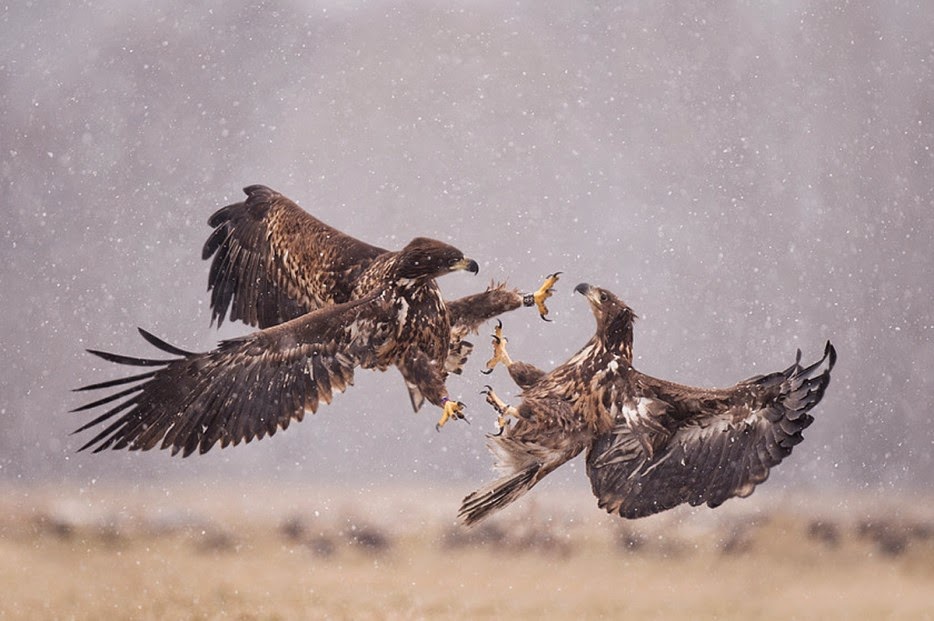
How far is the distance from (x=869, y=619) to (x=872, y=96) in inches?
112

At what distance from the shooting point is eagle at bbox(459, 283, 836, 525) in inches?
139

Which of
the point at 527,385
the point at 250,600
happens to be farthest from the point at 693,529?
the point at 527,385

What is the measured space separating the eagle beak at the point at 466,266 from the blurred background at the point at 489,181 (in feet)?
7.56

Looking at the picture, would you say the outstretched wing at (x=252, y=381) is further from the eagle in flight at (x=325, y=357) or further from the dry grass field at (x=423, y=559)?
the dry grass field at (x=423, y=559)

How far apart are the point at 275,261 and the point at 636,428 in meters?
1.43

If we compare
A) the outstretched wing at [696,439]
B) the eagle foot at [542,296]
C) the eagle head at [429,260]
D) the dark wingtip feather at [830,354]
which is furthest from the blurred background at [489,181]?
the dark wingtip feather at [830,354]

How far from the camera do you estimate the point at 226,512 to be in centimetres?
649

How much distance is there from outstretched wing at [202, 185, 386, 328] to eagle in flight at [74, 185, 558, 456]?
13 millimetres

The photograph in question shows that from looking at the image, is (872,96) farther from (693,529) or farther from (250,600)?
(250,600)

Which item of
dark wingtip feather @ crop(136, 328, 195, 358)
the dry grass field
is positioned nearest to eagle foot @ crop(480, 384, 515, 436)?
dark wingtip feather @ crop(136, 328, 195, 358)

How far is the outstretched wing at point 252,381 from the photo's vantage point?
3.45 meters

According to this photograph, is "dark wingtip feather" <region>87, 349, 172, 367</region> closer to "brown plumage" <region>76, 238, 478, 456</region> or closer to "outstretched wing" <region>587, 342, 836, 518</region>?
"brown plumage" <region>76, 238, 478, 456</region>

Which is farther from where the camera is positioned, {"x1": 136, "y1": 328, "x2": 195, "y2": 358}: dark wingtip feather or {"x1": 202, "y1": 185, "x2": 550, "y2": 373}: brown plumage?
{"x1": 202, "y1": 185, "x2": 550, "y2": 373}: brown plumage

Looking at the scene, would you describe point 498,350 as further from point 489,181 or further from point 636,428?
point 489,181
